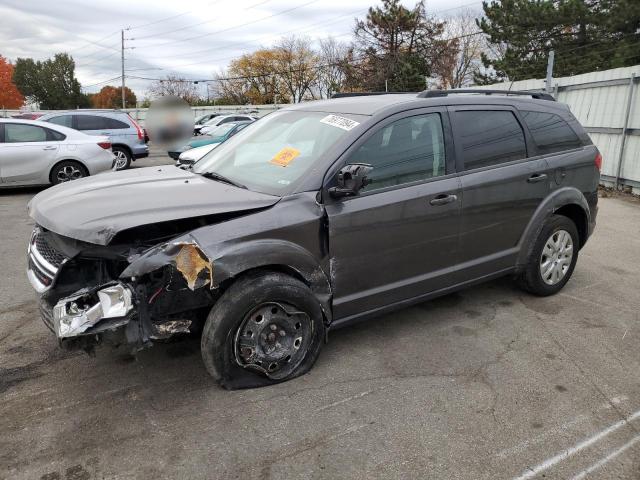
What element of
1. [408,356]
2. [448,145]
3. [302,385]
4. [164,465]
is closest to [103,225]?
[164,465]

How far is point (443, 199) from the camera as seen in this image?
12.0 feet

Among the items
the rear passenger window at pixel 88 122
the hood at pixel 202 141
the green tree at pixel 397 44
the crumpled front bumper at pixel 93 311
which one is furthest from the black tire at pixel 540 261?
the green tree at pixel 397 44

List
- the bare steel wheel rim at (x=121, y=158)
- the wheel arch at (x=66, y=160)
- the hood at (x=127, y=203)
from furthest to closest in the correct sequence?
the bare steel wheel rim at (x=121, y=158)
the wheel arch at (x=66, y=160)
the hood at (x=127, y=203)

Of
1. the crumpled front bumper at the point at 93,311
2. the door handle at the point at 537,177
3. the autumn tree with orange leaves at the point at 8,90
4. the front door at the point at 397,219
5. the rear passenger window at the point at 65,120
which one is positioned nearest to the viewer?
the crumpled front bumper at the point at 93,311

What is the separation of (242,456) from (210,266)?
987 mm

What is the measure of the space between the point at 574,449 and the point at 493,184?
2.02 meters

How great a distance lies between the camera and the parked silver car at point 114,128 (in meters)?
13.3

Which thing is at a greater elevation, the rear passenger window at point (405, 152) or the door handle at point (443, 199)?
the rear passenger window at point (405, 152)

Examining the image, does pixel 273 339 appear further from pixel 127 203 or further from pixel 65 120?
pixel 65 120

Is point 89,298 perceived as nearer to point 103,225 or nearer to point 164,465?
point 103,225

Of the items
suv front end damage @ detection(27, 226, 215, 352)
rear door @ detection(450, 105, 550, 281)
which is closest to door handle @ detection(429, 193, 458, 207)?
rear door @ detection(450, 105, 550, 281)

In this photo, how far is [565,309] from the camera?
14.5 ft

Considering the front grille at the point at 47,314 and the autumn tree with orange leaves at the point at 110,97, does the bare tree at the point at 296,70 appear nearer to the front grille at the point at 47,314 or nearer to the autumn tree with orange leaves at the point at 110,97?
the autumn tree with orange leaves at the point at 110,97

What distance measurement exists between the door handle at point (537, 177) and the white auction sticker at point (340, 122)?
1.71m
